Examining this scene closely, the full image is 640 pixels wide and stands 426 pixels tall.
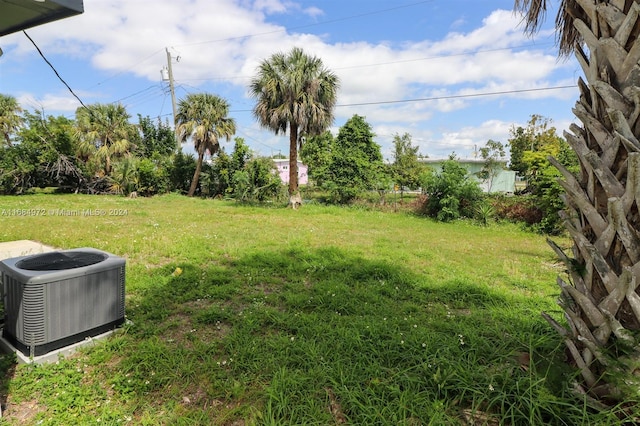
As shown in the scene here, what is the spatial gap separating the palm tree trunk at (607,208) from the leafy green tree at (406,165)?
1669cm

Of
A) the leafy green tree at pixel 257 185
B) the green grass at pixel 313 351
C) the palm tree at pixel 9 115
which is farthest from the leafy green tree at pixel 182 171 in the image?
the green grass at pixel 313 351

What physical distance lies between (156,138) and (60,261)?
2189cm

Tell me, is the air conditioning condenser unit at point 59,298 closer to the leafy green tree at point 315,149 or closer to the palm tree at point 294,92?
the palm tree at point 294,92

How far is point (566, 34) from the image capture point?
80.3 inches

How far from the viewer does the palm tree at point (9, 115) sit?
61.9 feet

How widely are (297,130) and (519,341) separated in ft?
35.6

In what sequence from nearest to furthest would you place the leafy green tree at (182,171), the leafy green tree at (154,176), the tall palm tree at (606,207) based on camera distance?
the tall palm tree at (606,207) → the leafy green tree at (154,176) → the leafy green tree at (182,171)

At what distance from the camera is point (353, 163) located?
1462 centimetres

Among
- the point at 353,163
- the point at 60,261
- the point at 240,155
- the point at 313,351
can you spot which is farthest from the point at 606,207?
the point at 240,155

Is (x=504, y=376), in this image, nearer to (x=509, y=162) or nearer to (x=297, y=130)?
(x=297, y=130)

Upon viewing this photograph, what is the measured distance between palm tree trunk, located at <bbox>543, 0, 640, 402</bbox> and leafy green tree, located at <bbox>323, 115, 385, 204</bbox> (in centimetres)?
1271

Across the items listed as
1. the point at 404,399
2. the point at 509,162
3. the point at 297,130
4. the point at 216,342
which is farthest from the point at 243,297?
the point at 509,162

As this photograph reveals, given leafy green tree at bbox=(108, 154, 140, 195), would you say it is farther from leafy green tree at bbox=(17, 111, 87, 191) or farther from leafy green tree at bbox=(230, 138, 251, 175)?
leafy green tree at bbox=(230, 138, 251, 175)

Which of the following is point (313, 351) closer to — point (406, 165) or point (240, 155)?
point (240, 155)
